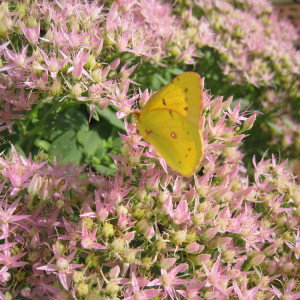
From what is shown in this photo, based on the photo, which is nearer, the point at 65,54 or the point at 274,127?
the point at 65,54

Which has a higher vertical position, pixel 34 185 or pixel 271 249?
pixel 34 185

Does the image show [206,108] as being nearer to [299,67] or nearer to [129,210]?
[129,210]

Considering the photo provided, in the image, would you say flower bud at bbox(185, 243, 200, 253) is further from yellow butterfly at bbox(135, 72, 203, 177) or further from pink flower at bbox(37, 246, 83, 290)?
pink flower at bbox(37, 246, 83, 290)

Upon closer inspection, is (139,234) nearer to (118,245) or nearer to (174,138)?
(118,245)

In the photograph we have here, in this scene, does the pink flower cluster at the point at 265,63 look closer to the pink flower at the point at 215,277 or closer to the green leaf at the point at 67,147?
the green leaf at the point at 67,147

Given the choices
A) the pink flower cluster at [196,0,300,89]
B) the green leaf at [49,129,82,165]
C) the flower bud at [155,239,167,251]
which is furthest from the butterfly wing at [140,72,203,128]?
the pink flower cluster at [196,0,300,89]

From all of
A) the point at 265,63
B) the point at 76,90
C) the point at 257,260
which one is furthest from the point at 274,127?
the point at 76,90

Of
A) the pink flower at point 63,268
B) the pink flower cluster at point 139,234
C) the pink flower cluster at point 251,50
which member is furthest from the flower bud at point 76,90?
the pink flower cluster at point 251,50
